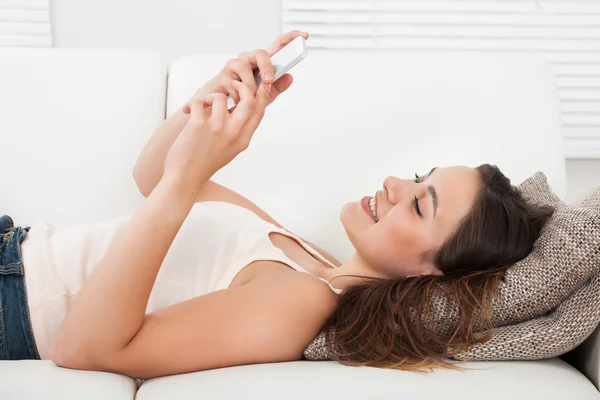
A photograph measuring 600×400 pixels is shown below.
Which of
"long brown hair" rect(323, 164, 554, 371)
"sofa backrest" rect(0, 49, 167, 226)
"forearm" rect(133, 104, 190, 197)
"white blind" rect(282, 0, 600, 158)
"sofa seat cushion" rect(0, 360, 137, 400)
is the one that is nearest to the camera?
"sofa seat cushion" rect(0, 360, 137, 400)

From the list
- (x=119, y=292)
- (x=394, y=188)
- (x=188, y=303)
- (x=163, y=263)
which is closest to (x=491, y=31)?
(x=394, y=188)

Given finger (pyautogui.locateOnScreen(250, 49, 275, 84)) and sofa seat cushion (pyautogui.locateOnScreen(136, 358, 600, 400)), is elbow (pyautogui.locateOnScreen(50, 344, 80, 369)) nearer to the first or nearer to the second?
sofa seat cushion (pyautogui.locateOnScreen(136, 358, 600, 400))

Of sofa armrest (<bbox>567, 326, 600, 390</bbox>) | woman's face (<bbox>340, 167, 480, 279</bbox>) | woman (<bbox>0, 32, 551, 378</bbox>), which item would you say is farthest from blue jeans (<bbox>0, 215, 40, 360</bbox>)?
sofa armrest (<bbox>567, 326, 600, 390</bbox>)

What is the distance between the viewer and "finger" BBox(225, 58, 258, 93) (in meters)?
1.35

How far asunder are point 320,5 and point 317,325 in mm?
1735

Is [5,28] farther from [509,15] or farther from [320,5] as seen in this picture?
[509,15]

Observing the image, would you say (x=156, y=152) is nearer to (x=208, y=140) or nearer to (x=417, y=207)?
(x=208, y=140)

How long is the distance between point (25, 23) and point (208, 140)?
1.78m

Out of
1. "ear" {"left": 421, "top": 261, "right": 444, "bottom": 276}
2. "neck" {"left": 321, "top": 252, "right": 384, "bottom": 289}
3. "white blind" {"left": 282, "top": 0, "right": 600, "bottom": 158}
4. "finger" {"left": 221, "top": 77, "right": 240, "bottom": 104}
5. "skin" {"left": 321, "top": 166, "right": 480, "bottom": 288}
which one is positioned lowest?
"neck" {"left": 321, "top": 252, "right": 384, "bottom": 289}

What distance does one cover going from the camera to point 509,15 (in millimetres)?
2799

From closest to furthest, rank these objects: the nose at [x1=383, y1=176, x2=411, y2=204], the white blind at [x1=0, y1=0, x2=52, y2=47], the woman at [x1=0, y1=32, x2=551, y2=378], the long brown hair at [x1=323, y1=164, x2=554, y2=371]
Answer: the woman at [x1=0, y1=32, x2=551, y2=378] < the long brown hair at [x1=323, y1=164, x2=554, y2=371] < the nose at [x1=383, y1=176, x2=411, y2=204] < the white blind at [x1=0, y1=0, x2=52, y2=47]

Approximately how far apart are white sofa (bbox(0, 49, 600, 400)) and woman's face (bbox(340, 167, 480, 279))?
0.88 feet

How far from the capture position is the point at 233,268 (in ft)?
4.54

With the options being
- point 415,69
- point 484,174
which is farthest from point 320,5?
point 484,174
